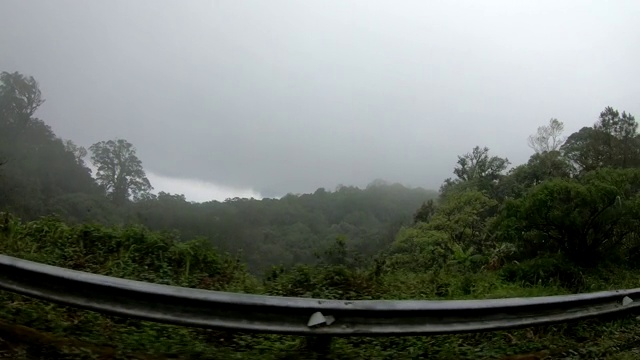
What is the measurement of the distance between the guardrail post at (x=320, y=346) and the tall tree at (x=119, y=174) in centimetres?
1095

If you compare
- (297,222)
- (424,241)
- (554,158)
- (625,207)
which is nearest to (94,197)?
(625,207)

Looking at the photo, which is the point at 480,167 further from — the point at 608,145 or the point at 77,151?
the point at 77,151

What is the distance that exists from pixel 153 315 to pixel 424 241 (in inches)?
1208

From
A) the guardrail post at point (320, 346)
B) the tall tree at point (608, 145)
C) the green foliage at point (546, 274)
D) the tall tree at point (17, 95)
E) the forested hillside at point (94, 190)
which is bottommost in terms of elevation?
the guardrail post at point (320, 346)

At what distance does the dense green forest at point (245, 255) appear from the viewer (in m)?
3.72

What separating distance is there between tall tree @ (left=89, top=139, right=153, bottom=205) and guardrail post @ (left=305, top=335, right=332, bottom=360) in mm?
10947

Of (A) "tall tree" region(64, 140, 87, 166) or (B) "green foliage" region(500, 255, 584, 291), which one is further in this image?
(A) "tall tree" region(64, 140, 87, 166)

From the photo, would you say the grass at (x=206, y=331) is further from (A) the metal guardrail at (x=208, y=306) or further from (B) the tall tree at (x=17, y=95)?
(B) the tall tree at (x=17, y=95)

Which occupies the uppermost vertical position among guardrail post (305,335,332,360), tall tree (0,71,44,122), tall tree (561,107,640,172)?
tall tree (561,107,640,172)

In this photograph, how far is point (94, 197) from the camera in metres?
12.8

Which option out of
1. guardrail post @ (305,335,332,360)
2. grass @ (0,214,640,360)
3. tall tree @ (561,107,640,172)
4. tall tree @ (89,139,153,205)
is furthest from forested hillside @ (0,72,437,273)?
tall tree @ (561,107,640,172)

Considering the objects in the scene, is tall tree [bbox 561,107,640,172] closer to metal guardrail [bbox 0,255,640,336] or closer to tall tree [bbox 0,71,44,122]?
tall tree [bbox 0,71,44,122]

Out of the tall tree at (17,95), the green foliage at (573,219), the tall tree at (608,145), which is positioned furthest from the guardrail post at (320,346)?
the tall tree at (608,145)

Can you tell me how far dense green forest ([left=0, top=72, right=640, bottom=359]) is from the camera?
3.72 metres
